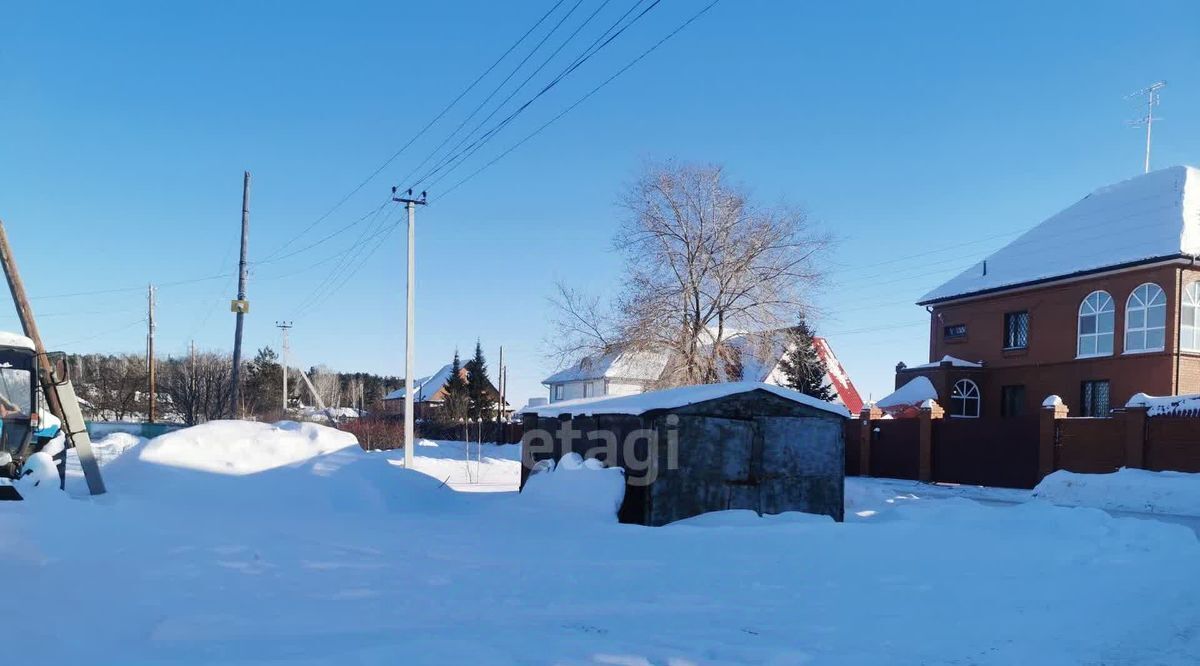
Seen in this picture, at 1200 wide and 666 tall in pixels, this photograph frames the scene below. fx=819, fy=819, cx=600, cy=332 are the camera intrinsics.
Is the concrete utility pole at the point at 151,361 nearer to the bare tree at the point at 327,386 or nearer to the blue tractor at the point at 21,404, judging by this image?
the blue tractor at the point at 21,404

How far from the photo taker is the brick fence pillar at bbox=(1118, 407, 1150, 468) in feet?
70.2

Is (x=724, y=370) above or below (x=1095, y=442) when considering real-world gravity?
above

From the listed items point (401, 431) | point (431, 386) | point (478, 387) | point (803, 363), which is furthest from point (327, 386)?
point (803, 363)

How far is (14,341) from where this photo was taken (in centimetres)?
1370

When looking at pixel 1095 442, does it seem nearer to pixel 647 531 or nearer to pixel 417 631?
pixel 647 531

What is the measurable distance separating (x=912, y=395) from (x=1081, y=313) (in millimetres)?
6877

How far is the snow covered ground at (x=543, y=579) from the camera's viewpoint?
5680 mm

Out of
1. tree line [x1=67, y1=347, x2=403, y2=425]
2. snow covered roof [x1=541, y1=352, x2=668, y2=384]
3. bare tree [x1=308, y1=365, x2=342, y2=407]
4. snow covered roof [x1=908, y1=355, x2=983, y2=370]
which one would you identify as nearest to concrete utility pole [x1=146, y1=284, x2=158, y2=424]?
tree line [x1=67, y1=347, x2=403, y2=425]

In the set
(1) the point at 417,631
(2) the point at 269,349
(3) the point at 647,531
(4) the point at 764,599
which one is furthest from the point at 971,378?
(2) the point at 269,349

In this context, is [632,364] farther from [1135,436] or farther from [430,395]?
[430,395]

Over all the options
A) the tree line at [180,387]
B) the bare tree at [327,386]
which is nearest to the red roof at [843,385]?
the tree line at [180,387]

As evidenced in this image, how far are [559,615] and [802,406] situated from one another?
755 cm

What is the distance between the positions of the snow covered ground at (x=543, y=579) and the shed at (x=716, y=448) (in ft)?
1.46

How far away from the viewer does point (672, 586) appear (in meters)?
7.83
